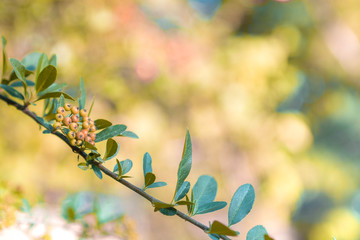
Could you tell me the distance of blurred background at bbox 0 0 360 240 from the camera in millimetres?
1137

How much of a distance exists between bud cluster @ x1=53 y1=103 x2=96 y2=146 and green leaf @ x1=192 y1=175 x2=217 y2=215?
9 cm

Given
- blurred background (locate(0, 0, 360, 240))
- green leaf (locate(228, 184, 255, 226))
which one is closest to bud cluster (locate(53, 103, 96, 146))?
green leaf (locate(228, 184, 255, 226))

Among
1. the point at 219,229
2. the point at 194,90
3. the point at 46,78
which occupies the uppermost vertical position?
the point at 194,90

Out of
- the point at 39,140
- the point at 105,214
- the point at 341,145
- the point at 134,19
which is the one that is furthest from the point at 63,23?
the point at 341,145

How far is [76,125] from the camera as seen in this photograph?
0.24 meters

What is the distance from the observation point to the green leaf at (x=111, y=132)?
25cm

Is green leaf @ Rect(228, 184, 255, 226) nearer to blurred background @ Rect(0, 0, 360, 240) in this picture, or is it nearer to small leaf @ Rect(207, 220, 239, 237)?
small leaf @ Rect(207, 220, 239, 237)

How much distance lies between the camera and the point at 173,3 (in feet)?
4.87

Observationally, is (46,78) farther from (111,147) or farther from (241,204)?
(241,204)

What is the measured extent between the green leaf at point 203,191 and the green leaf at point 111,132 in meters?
A: 0.07

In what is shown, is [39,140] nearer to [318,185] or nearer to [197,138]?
[197,138]

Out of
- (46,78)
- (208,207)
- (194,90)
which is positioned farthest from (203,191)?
(194,90)

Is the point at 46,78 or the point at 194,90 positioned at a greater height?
the point at 194,90

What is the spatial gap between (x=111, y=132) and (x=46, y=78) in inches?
2.8
